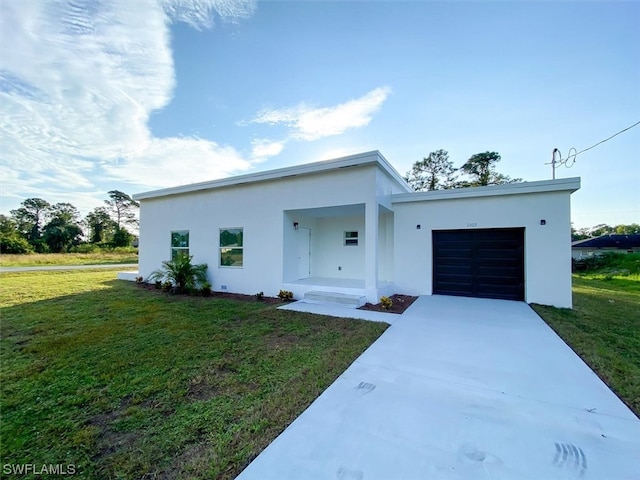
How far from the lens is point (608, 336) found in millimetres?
5020

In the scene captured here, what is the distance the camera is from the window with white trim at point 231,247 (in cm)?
968

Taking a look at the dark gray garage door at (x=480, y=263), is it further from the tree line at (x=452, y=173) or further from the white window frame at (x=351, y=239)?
the tree line at (x=452, y=173)

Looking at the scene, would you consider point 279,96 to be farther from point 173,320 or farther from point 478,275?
point 478,275

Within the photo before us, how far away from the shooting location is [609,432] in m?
2.40

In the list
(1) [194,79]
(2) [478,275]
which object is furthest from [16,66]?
(2) [478,275]

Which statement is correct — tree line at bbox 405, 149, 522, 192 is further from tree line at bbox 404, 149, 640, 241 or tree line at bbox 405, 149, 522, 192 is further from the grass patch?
the grass patch

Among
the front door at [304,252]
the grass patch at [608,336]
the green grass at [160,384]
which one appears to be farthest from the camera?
the front door at [304,252]

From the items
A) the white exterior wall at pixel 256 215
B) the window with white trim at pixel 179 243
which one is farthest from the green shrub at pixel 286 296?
the window with white trim at pixel 179 243

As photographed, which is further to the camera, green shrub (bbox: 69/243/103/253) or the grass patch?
green shrub (bbox: 69/243/103/253)

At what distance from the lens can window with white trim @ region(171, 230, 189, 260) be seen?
11006 millimetres

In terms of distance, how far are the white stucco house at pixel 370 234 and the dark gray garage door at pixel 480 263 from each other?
0.03 m

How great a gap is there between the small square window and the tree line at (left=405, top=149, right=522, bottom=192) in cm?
1739

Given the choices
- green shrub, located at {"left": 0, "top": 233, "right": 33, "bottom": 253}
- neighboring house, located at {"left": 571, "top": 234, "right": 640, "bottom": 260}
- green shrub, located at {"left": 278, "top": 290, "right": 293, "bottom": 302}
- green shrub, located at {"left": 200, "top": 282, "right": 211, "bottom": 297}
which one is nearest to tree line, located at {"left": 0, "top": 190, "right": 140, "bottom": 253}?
green shrub, located at {"left": 0, "top": 233, "right": 33, "bottom": 253}

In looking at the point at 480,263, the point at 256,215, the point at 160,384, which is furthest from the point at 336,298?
the point at 160,384
